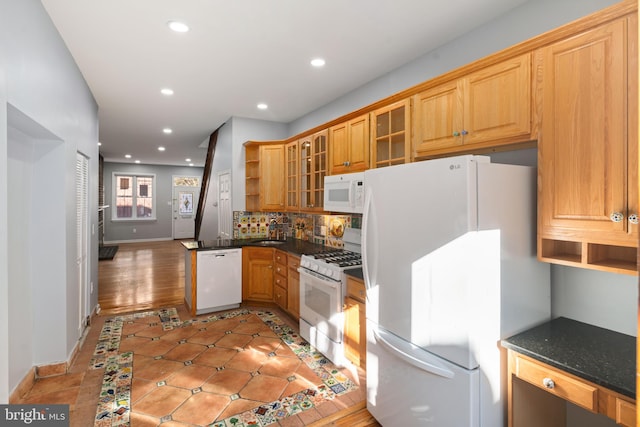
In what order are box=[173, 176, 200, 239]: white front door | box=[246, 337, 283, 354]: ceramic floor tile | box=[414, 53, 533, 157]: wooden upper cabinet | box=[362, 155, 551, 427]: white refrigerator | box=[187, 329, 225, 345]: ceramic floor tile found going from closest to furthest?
box=[362, 155, 551, 427]: white refrigerator
box=[414, 53, 533, 157]: wooden upper cabinet
box=[246, 337, 283, 354]: ceramic floor tile
box=[187, 329, 225, 345]: ceramic floor tile
box=[173, 176, 200, 239]: white front door

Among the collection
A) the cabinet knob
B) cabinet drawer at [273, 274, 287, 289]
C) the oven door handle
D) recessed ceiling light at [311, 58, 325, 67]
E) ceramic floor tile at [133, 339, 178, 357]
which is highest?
recessed ceiling light at [311, 58, 325, 67]

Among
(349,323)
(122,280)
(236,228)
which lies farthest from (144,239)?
(349,323)

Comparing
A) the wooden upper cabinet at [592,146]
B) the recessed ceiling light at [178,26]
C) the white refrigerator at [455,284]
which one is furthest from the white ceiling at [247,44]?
the white refrigerator at [455,284]

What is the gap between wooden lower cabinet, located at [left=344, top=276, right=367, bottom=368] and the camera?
8.57ft

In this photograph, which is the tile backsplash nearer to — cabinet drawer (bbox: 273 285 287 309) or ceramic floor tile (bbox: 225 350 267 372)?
cabinet drawer (bbox: 273 285 287 309)

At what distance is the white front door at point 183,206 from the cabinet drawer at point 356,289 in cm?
1007

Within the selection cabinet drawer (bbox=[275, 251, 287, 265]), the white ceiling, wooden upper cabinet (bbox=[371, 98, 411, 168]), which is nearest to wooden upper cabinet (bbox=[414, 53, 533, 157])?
wooden upper cabinet (bbox=[371, 98, 411, 168])

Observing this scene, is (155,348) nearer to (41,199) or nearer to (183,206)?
(41,199)

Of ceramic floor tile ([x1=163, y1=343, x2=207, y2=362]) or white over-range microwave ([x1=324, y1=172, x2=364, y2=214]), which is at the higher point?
white over-range microwave ([x1=324, y1=172, x2=364, y2=214])

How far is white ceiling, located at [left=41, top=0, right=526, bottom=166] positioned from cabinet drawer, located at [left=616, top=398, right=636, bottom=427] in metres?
2.26

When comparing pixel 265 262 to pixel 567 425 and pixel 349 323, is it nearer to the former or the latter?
pixel 349 323

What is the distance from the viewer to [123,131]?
6242mm

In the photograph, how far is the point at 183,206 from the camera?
11719 mm

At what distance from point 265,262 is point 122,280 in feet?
10.8
